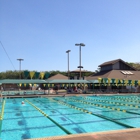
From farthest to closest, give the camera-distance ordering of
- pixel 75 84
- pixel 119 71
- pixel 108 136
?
pixel 119 71 < pixel 75 84 < pixel 108 136

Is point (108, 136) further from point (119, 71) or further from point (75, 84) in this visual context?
point (119, 71)

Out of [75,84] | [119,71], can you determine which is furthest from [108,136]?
[119,71]

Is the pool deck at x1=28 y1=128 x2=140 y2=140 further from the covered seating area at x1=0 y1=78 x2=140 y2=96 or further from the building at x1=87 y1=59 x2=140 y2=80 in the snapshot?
the building at x1=87 y1=59 x2=140 y2=80

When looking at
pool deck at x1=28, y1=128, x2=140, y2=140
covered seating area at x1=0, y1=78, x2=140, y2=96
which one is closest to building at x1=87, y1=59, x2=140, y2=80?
covered seating area at x1=0, y1=78, x2=140, y2=96

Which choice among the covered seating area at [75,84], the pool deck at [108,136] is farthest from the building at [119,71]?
the pool deck at [108,136]

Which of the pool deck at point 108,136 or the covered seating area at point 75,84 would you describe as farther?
the covered seating area at point 75,84

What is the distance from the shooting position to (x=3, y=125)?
29.5 ft

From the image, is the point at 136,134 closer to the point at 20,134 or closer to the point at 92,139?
the point at 92,139

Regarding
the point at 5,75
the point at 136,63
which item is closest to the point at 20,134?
the point at 5,75

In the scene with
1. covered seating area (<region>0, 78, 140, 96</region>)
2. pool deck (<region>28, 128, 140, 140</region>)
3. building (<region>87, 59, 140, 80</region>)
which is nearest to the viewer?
pool deck (<region>28, 128, 140, 140</region>)

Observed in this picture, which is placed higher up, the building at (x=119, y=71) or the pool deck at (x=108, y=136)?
the building at (x=119, y=71)

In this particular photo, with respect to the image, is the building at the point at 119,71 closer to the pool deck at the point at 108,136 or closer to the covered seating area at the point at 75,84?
the covered seating area at the point at 75,84

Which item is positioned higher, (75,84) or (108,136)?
(75,84)

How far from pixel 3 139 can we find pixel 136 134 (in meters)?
4.98
